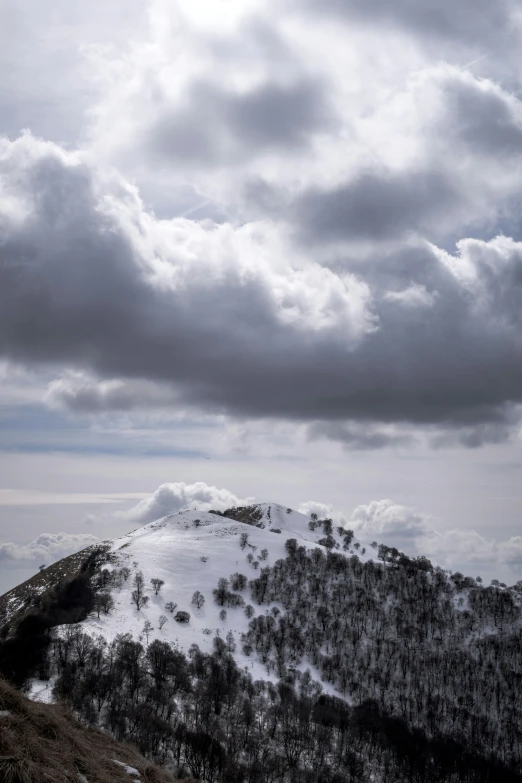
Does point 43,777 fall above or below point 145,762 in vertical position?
above

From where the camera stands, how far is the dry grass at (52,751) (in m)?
21.1

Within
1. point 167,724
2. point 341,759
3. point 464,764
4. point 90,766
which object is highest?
point 90,766

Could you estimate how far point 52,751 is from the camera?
929 inches

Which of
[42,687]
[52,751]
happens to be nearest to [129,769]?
[52,751]

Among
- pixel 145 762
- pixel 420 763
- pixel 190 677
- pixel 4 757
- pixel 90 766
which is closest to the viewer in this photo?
pixel 4 757

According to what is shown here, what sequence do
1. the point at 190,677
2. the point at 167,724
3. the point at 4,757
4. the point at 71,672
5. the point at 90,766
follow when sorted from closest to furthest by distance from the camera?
the point at 4,757 < the point at 90,766 < the point at 167,724 < the point at 71,672 < the point at 190,677

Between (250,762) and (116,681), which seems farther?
(116,681)

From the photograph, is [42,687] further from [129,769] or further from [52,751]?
[52,751]

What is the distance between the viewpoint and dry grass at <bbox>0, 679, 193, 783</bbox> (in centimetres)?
2106

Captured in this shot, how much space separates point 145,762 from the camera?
2922 cm

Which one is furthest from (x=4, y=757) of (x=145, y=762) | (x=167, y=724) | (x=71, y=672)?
(x=71, y=672)

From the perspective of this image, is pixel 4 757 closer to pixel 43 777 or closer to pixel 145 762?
pixel 43 777

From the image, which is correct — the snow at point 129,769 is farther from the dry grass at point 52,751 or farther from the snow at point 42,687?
the snow at point 42,687

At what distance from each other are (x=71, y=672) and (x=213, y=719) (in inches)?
1480
